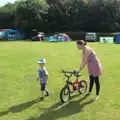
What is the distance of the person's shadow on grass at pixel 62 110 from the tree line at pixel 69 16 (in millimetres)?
48650

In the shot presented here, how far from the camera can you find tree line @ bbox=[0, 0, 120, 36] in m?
58.7

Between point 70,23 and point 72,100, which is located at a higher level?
point 70,23

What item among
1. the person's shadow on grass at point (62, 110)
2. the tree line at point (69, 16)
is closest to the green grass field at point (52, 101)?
the person's shadow on grass at point (62, 110)

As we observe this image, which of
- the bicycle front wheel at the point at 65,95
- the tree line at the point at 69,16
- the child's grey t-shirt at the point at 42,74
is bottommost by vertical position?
the bicycle front wheel at the point at 65,95

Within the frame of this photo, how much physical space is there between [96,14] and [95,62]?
5132 centimetres

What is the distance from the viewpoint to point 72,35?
5709 cm

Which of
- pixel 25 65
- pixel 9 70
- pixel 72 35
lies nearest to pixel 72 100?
pixel 9 70

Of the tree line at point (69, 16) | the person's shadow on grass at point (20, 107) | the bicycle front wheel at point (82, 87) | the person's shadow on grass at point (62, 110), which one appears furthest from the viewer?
the tree line at point (69, 16)

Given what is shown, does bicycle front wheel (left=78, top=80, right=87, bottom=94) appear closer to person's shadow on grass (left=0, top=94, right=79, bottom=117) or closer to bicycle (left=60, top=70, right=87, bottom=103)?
bicycle (left=60, top=70, right=87, bottom=103)

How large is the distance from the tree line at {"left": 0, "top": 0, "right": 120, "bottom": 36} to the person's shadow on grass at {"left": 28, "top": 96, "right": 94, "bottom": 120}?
160 feet

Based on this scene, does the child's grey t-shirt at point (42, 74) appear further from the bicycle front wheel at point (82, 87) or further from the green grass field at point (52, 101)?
the bicycle front wheel at point (82, 87)

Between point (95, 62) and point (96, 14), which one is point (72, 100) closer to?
point (95, 62)

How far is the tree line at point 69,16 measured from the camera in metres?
58.7

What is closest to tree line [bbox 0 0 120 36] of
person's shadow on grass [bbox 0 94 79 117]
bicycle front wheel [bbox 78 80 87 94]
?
bicycle front wheel [bbox 78 80 87 94]
